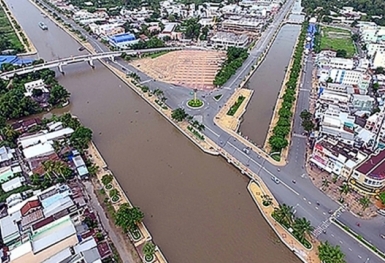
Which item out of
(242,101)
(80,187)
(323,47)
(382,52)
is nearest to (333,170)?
(242,101)

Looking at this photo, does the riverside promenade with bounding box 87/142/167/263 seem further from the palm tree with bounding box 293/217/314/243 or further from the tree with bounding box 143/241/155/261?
the palm tree with bounding box 293/217/314/243

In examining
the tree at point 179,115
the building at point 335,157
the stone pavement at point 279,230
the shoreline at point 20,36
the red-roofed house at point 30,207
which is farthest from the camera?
the shoreline at point 20,36

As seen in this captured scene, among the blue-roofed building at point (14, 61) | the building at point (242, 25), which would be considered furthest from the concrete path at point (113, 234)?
the building at point (242, 25)

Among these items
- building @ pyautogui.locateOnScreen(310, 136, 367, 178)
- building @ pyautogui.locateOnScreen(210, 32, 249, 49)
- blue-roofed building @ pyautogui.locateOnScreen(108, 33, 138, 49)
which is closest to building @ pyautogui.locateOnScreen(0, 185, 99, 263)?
building @ pyautogui.locateOnScreen(310, 136, 367, 178)

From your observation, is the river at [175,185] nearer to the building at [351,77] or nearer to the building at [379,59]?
the building at [351,77]

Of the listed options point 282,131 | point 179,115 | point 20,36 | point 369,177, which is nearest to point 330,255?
point 369,177
